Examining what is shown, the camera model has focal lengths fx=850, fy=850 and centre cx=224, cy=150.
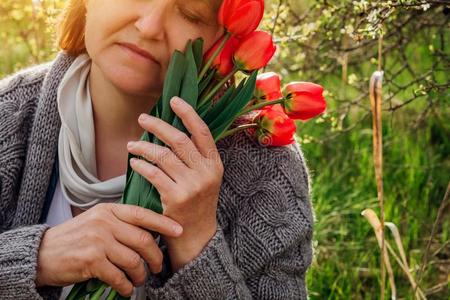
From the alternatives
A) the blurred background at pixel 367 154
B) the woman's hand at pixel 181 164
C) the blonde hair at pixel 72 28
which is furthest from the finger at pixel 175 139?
the blurred background at pixel 367 154

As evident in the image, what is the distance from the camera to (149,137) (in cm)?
147

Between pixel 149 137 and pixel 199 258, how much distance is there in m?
0.23

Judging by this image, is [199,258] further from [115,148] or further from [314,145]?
[314,145]

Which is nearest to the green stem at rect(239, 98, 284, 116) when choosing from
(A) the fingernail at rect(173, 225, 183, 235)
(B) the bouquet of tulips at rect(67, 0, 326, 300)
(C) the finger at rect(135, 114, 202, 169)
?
A: (B) the bouquet of tulips at rect(67, 0, 326, 300)

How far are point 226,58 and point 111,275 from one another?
417 mm

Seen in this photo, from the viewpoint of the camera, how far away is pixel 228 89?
1.46 metres

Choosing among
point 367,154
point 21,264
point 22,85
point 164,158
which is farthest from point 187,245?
point 367,154

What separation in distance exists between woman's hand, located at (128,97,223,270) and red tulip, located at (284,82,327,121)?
15 centimetres

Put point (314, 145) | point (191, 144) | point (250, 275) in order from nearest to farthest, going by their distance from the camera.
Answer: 1. point (191, 144)
2. point (250, 275)
3. point (314, 145)

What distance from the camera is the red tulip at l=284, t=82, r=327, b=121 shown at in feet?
4.70

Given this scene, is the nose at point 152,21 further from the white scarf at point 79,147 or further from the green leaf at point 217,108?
the white scarf at point 79,147

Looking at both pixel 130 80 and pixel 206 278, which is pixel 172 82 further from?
pixel 206 278

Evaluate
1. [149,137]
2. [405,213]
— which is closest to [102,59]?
[149,137]

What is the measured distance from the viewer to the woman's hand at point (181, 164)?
4.60 feet
